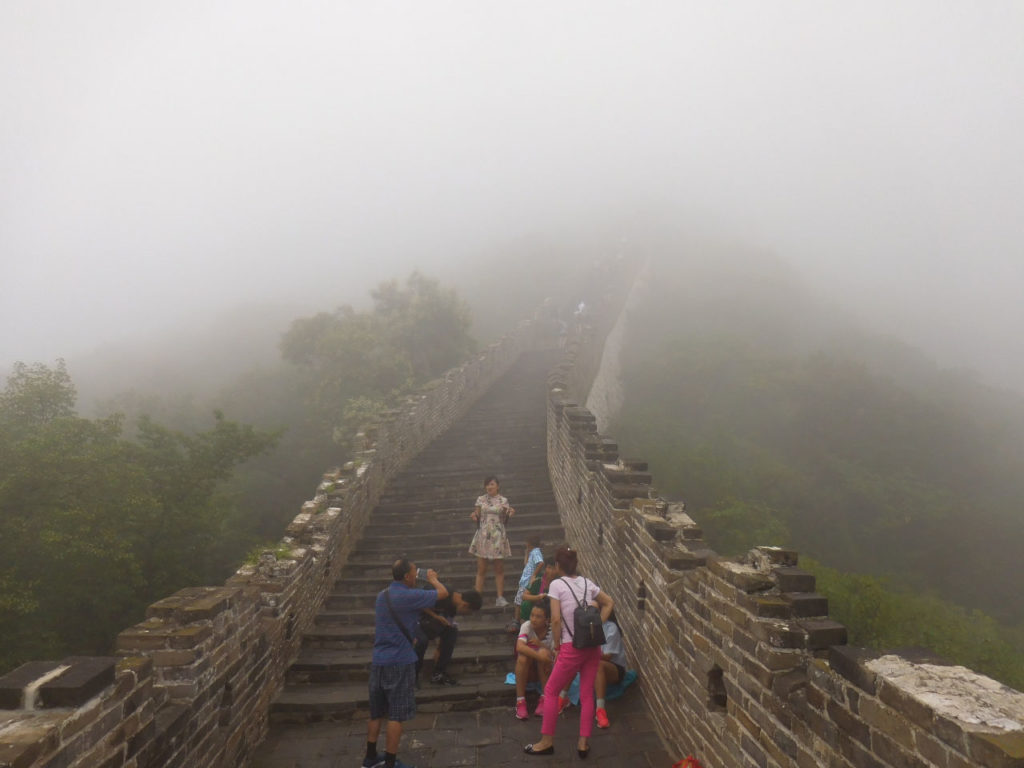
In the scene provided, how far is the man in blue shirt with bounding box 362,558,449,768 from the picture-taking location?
5.00 metres

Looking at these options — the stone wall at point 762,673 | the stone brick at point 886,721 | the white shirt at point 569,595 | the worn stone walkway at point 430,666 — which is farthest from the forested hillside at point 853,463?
the stone brick at point 886,721

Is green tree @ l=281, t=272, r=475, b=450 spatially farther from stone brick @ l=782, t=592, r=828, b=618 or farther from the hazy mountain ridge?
stone brick @ l=782, t=592, r=828, b=618

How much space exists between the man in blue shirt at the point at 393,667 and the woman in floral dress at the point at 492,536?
9.30 feet

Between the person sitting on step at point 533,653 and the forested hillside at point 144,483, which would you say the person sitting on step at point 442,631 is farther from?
the forested hillside at point 144,483

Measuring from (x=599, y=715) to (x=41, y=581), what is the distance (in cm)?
908

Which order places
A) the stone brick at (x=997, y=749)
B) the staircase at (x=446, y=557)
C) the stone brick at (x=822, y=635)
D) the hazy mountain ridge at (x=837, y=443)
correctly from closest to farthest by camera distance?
1. the stone brick at (x=997, y=749)
2. the stone brick at (x=822, y=635)
3. the staircase at (x=446, y=557)
4. the hazy mountain ridge at (x=837, y=443)

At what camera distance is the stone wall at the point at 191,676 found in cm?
298

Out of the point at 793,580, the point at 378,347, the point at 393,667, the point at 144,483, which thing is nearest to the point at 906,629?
the point at 793,580

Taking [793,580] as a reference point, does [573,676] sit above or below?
below

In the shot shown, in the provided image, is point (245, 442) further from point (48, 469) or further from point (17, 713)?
point (17, 713)

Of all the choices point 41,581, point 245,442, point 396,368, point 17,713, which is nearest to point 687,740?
point 17,713

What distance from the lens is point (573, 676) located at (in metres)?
5.20

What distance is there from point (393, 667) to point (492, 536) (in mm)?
3147

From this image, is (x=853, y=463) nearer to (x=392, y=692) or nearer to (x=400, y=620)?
(x=400, y=620)
